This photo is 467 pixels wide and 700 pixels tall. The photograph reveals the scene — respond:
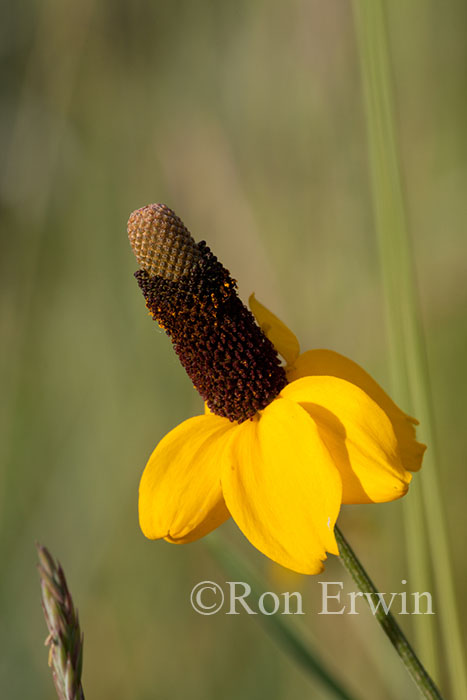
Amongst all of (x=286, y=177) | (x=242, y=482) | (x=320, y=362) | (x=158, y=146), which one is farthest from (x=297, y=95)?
(x=242, y=482)

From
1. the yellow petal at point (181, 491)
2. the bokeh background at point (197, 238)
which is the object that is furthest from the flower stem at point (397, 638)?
the bokeh background at point (197, 238)

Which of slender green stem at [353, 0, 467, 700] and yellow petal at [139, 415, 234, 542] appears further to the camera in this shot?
slender green stem at [353, 0, 467, 700]

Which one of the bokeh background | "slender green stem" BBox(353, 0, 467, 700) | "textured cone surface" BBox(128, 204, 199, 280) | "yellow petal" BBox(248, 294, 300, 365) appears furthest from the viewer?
the bokeh background

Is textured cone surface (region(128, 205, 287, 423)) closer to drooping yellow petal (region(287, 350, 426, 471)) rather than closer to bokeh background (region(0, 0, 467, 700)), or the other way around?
drooping yellow petal (region(287, 350, 426, 471))

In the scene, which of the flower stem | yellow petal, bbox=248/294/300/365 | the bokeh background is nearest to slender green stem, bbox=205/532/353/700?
the flower stem

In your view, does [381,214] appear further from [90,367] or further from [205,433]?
[90,367]

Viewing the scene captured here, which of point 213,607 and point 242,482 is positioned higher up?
point 242,482
